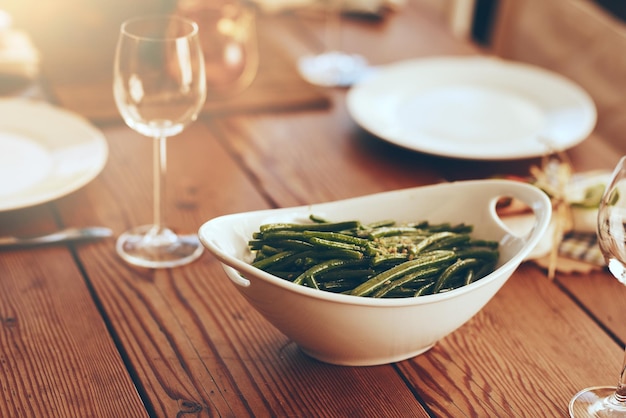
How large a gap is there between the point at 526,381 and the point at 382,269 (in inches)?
7.8

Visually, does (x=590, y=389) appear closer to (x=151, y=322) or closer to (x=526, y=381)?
(x=526, y=381)

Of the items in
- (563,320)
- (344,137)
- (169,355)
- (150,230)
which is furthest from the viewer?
(344,137)

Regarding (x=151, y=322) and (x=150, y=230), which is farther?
(x=150, y=230)

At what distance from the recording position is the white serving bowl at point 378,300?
0.74 meters

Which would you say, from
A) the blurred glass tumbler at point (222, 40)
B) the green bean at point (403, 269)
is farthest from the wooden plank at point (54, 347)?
the blurred glass tumbler at point (222, 40)

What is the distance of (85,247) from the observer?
1064mm

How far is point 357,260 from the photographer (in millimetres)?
811

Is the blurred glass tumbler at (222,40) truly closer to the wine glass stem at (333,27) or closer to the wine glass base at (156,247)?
the wine glass stem at (333,27)

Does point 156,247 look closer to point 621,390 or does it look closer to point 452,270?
point 452,270

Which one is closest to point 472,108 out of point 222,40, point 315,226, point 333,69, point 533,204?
point 333,69

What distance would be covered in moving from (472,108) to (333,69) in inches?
13.0

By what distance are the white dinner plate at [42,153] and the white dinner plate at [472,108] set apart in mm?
461

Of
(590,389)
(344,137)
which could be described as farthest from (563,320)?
(344,137)

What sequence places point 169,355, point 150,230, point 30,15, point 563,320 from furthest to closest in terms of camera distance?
point 30,15
point 150,230
point 563,320
point 169,355
